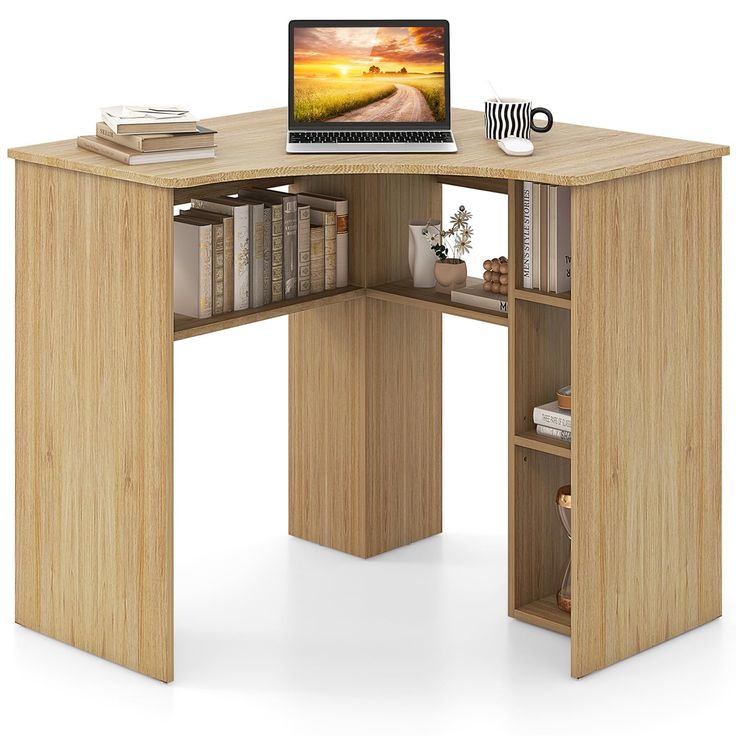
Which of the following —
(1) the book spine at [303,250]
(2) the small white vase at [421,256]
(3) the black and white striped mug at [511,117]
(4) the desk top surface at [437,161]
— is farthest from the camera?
(2) the small white vase at [421,256]

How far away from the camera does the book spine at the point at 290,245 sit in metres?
5.95

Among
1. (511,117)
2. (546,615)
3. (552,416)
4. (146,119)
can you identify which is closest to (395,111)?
(511,117)

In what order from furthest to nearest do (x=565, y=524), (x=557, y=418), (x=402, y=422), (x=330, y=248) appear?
1. (x=402, y=422)
2. (x=330, y=248)
3. (x=565, y=524)
4. (x=557, y=418)

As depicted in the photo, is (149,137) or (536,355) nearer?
(149,137)

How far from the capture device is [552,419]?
5684mm

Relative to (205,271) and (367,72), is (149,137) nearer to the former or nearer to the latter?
(205,271)

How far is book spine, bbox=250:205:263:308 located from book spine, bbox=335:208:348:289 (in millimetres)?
399

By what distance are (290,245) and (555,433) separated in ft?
3.14

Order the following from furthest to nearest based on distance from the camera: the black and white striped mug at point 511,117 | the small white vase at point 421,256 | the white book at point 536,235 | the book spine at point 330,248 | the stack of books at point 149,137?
1. the small white vase at point 421,256
2. the book spine at point 330,248
3. the black and white striped mug at point 511,117
4. the white book at point 536,235
5. the stack of books at point 149,137

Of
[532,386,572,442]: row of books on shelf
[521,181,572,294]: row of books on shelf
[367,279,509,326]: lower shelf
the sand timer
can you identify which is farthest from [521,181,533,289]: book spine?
the sand timer

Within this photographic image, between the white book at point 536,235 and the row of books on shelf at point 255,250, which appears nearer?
the white book at point 536,235

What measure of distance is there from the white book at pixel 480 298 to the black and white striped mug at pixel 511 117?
45cm

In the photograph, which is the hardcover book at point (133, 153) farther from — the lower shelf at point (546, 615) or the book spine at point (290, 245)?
the lower shelf at point (546, 615)

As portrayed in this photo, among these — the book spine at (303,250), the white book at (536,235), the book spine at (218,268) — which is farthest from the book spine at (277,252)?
the white book at (536,235)
